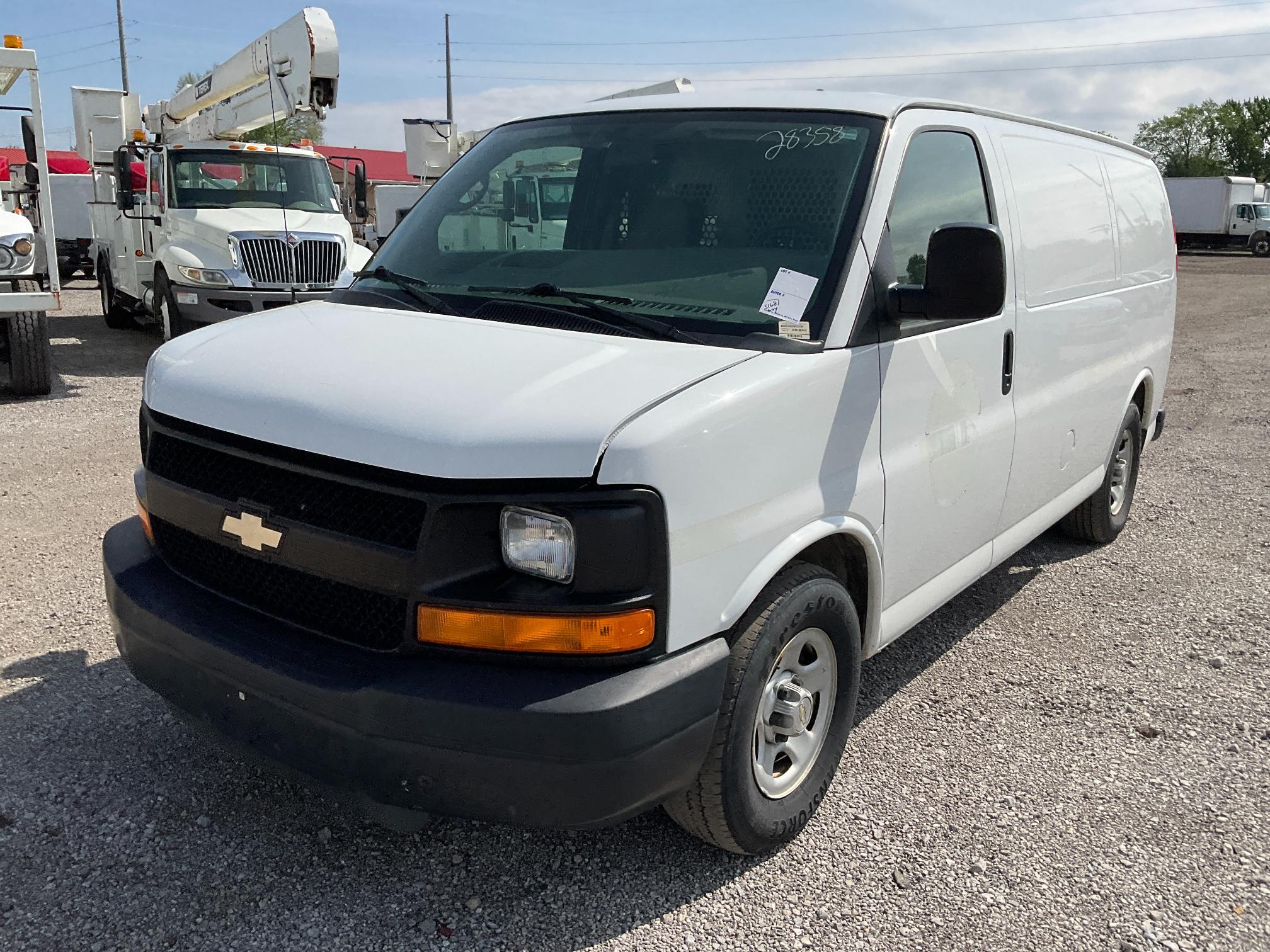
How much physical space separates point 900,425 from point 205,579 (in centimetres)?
202

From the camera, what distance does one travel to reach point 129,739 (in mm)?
3562

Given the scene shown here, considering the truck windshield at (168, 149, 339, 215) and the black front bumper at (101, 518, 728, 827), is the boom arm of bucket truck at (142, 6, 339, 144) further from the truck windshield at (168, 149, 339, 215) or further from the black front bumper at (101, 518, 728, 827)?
the black front bumper at (101, 518, 728, 827)

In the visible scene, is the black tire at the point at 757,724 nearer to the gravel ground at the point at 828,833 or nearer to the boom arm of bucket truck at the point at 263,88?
the gravel ground at the point at 828,833

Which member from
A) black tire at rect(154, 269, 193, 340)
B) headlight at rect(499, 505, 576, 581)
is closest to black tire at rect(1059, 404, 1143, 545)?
headlight at rect(499, 505, 576, 581)

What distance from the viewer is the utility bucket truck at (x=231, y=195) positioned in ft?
37.2

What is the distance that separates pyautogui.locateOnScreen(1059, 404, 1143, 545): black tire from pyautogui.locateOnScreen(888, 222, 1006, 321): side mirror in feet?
9.27

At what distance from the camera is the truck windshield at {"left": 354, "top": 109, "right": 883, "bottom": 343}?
3.02 m

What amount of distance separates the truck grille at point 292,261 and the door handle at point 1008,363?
9580 millimetres

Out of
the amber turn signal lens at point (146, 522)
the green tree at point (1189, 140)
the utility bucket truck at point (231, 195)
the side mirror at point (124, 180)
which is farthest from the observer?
the green tree at point (1189, 140)

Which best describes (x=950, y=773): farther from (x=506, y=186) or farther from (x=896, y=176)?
(x=506, y=186)

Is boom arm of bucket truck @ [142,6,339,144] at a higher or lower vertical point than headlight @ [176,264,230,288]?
higher

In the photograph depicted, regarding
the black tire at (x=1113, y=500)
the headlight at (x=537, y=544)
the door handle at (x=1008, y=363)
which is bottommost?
the black tire at (x=1113, y=500)

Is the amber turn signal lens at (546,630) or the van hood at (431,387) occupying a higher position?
the van hood at (431,387)

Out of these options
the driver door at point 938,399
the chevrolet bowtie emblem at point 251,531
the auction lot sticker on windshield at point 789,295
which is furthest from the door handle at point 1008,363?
the chevrolet bowtie emblem at point 251,531
